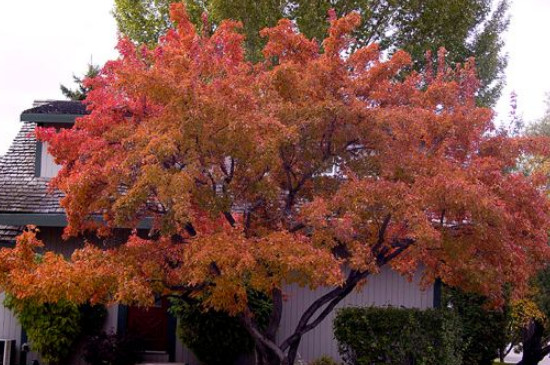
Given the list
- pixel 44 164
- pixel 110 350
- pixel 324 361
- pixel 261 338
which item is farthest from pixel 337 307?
pixel 44 164

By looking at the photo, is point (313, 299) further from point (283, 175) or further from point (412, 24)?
point (412, 24)

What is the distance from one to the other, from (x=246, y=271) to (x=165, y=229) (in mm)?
1184

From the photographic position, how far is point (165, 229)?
9.34 m

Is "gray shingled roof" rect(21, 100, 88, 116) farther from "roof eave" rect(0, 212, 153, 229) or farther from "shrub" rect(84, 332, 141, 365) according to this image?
"shrub" rect(84, 332, 141, 365)

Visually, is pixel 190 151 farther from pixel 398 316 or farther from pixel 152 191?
pixel 398 316

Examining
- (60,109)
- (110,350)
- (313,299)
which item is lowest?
(110,350)

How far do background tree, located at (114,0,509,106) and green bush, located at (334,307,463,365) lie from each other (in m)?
12.8

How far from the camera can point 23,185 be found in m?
16.3

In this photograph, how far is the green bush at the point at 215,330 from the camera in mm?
14164

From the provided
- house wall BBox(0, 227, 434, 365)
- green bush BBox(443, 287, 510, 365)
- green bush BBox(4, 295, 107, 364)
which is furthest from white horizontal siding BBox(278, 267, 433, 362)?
green bush BBox(4, 295, 107, 364)

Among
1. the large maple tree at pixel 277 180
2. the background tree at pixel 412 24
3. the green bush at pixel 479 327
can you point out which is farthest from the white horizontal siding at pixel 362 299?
the background tree at pixel 412 24

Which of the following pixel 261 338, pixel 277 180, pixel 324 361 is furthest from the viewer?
pixel 324 361

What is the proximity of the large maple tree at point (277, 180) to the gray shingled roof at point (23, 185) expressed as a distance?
472 cm

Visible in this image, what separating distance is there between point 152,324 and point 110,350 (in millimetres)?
1420
